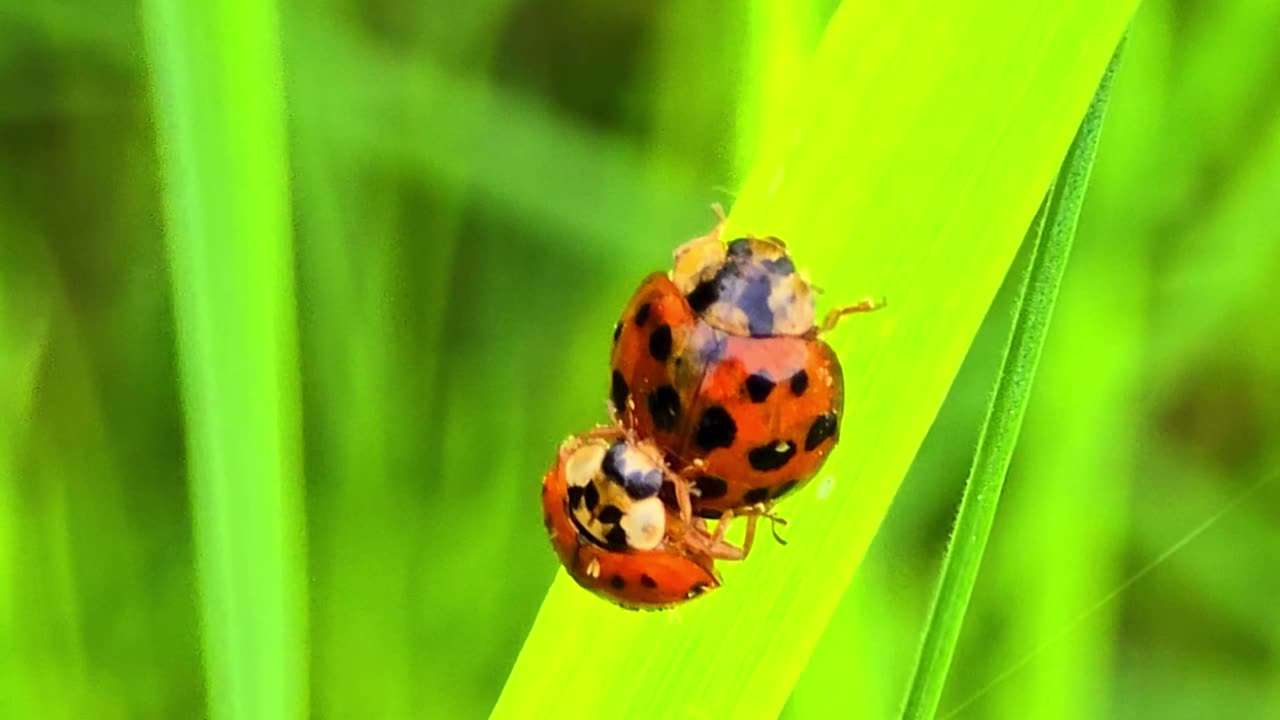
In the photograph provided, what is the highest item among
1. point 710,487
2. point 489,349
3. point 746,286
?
point 746,286

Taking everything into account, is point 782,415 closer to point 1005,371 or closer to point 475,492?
point 1005,371

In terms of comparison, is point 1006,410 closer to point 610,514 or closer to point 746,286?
point 746,286

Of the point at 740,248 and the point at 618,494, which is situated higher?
the point at 740,248

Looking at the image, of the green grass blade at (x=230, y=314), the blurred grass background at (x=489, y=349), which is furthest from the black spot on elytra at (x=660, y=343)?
the blurred grass background at (x=489, y=349)

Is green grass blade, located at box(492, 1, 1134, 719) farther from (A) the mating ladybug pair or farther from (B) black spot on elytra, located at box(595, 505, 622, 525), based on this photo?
(B) black spot on elytra, located at box(595, 505, 622, 525)

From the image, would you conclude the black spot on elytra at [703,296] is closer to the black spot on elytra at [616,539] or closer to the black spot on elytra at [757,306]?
the black spot on elytra at [757,306]

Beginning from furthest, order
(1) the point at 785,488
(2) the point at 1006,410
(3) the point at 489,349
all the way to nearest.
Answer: (3) the point at 489,349, (1) the point at 785,488, (2) the point at 1006,410

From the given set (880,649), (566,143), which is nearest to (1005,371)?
(880,649)

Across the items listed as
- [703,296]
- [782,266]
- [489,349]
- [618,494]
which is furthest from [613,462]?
[489,349]
